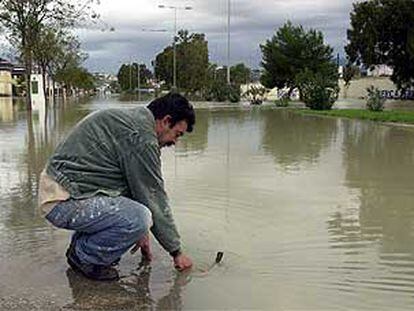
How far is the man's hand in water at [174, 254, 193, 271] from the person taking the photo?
4918 mm

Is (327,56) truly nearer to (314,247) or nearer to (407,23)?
(407,23)

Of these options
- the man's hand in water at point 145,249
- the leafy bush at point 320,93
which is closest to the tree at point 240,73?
the leafy bush at point 320,93

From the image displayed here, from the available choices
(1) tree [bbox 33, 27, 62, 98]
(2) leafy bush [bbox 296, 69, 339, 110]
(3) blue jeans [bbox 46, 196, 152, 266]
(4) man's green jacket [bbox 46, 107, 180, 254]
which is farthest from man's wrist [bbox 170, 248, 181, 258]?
(1) tree [bbox 33, 27, 62, 98]

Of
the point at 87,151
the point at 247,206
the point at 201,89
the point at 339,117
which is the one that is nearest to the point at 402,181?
the point at 247,206

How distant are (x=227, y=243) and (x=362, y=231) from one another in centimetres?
143

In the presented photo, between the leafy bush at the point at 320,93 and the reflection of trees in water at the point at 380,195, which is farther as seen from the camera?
the leafy bush at the point at 320,93

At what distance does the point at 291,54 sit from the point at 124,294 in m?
54.7

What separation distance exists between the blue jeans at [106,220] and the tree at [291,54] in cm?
5120

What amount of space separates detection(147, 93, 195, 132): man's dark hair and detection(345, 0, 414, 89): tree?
135 feet

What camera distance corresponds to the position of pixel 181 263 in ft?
16.3

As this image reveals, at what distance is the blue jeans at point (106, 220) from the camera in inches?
178

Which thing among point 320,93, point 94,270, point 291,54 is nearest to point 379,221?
point 94,270

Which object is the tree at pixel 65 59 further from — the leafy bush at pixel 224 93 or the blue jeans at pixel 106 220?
the blue jeans at pixel 106 220

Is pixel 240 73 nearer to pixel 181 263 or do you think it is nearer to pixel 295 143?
pixel 295 143
